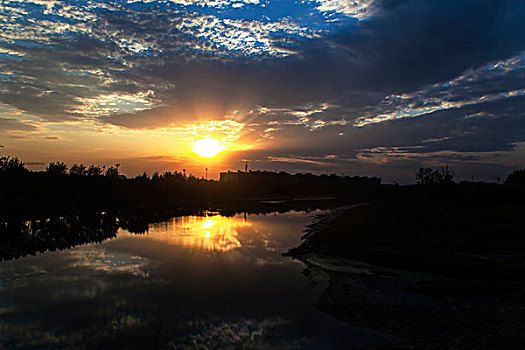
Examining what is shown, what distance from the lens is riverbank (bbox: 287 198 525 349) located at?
10.9 meters

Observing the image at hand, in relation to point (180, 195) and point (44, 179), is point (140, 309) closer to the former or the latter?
point (44, 179)

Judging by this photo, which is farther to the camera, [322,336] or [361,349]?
[322,336]

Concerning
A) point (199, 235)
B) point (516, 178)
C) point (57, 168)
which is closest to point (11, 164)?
point (57, 168)

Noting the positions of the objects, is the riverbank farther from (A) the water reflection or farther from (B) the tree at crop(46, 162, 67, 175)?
(B) the tree at crop(46, 162, 67, 175)

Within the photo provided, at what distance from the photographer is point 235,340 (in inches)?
414

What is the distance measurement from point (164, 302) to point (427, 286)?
1056cm

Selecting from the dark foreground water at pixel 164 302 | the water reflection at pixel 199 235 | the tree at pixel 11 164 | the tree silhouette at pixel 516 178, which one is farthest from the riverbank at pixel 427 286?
the tree silhouette at pixel 516 178

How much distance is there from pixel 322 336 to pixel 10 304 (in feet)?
36.5

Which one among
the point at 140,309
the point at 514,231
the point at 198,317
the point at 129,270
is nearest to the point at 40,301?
the point at 140,309

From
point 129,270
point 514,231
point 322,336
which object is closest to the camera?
point 322,336

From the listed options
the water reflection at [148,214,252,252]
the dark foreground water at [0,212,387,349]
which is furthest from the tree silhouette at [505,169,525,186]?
the dark foreground water at [0,212,387,349]

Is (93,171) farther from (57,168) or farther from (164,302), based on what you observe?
(164,302)

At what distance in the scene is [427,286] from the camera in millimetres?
15000

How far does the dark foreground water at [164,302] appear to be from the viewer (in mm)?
10531
